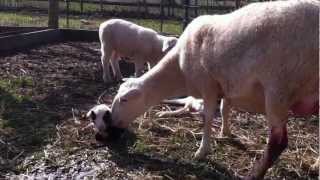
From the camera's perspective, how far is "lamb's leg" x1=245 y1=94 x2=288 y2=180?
479 centimetres

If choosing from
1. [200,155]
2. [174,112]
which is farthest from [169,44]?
[200,155]

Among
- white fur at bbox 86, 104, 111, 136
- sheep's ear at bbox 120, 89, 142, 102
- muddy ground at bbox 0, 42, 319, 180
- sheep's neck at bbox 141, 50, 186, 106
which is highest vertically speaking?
sheep's neck at bbox 141, 50, 186, 106

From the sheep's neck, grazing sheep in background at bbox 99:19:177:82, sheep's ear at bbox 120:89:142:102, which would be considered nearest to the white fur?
sheep's ear at bbox 120:89:142:102

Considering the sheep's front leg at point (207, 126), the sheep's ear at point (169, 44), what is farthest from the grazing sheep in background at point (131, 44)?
the sheep's front leg at point (207, 126)

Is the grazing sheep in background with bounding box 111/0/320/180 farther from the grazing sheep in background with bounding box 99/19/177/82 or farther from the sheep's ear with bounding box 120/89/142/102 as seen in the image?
the grazing sheep in background with bounding box 99/19/177/82

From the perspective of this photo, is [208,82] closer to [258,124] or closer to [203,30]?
[203,30]

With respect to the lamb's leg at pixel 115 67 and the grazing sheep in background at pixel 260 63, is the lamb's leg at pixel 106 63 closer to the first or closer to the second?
the lamb's leg at pixel 115 67

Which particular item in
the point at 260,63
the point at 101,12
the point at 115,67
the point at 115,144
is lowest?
the point at 115,144

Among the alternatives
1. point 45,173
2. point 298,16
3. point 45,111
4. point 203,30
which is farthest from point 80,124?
point 298,16

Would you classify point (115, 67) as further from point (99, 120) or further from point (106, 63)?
point (99, 120)

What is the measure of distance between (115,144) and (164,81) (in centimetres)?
85

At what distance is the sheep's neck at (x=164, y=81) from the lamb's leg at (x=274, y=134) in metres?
1.50

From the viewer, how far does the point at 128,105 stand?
6.12 meters

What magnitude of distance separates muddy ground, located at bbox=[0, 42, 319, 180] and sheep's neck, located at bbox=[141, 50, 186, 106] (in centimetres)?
47
